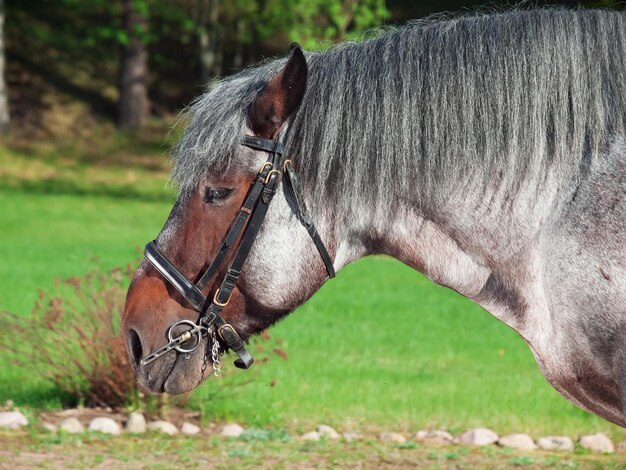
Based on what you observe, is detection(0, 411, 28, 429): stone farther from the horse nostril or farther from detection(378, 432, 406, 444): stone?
the horse nostril

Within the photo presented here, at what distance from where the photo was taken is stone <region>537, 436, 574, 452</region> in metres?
6.03

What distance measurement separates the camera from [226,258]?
127 inches

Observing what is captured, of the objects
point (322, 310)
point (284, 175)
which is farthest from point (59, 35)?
point (284, 175)

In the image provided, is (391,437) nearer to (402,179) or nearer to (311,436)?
(311,436)

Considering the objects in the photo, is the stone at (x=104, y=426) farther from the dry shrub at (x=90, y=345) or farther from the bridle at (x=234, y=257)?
the bridle at (x=234, y=257)

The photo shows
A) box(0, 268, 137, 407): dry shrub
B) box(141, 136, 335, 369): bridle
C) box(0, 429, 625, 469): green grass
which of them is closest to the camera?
box(141, 136, 335, 369): bridle

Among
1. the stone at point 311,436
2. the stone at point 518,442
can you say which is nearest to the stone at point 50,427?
the stone at point 311,436

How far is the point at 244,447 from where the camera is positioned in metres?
5.79

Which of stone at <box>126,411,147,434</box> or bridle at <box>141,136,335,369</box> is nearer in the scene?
bridle at <box>141,136,335,369</box>

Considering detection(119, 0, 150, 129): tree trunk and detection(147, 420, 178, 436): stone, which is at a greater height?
detection(119, 0, 150, 129): tree trunk

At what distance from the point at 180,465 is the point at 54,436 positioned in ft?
3.09

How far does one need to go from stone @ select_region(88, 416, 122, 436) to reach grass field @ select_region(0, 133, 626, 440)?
Result: 1.94ft

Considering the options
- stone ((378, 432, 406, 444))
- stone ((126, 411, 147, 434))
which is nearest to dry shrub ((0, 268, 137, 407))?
stone ((126, 411, 147, 434))

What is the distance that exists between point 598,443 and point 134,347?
369 centimetres
